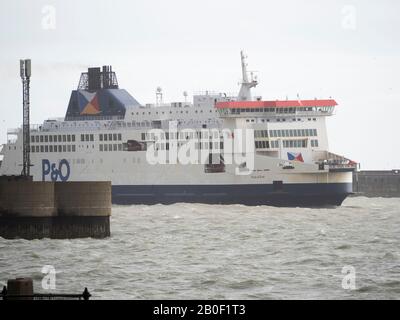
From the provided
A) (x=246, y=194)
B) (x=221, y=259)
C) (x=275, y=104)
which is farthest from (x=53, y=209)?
(x=275, y=104)

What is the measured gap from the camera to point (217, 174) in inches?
2928

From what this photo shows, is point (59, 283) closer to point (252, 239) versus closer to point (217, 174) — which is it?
point (252, 239)

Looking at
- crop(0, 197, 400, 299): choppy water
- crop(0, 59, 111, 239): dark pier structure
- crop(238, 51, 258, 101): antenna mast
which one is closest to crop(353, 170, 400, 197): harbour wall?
crop(238, 51, 258, 101): antenna mast

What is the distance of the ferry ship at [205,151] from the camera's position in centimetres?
7231

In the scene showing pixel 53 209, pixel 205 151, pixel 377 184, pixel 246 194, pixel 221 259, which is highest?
pixel 205 151

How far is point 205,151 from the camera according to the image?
75312 mm

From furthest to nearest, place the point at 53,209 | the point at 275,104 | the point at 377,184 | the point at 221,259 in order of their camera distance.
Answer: the point at 377,184 → the point at 275,104 → the point at 53,209 → the point at 221,259

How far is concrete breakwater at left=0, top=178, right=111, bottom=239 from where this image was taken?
4084cm

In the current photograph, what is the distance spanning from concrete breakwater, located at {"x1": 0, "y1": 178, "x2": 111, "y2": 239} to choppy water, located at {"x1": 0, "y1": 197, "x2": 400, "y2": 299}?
64 centimetres

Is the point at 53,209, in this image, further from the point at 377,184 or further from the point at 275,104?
the point at 377,184

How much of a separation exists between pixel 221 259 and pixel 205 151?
3946 centimetres

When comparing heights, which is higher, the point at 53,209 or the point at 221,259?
the point at 53,209

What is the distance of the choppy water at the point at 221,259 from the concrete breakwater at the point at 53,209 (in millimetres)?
637

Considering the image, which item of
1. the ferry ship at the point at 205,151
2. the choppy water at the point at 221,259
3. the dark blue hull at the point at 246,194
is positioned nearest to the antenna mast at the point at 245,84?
the ferry ship at the point at 205,151
